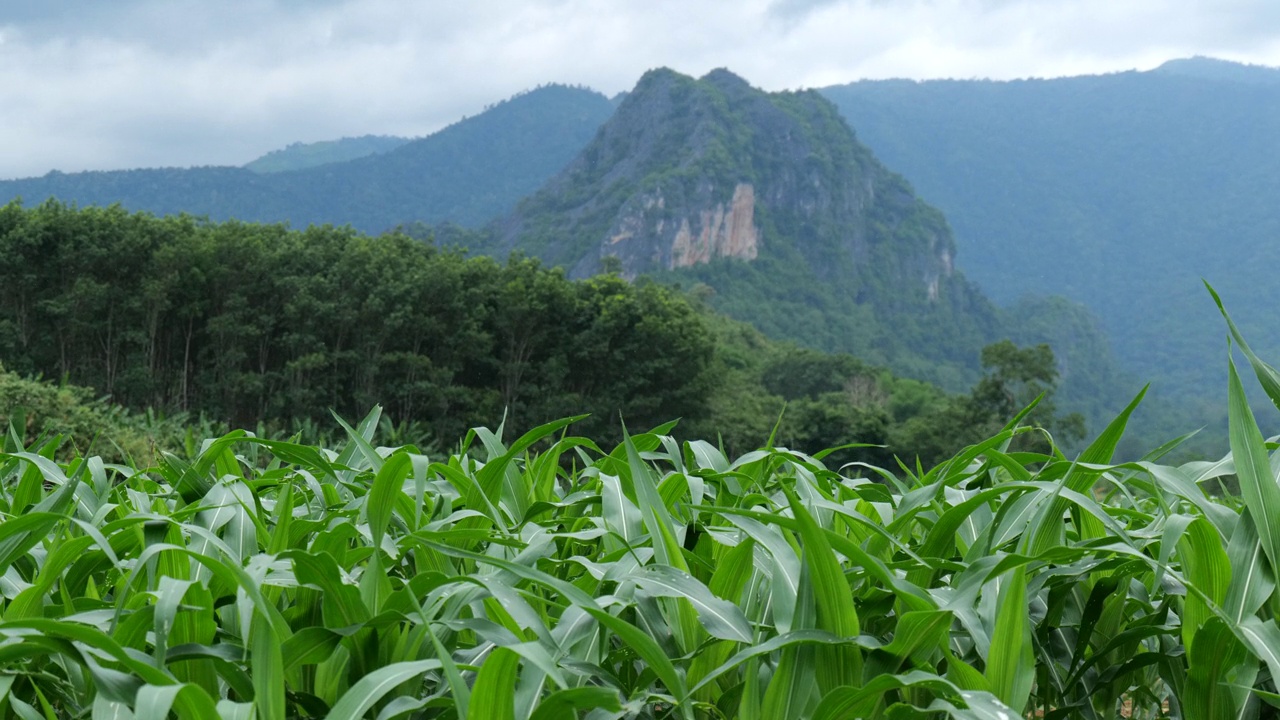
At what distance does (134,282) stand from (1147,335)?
307 feet

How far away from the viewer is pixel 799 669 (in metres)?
0.72

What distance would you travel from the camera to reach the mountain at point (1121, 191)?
3590 inches

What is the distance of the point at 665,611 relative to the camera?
83cm

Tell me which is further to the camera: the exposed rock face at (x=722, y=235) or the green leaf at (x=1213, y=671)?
the exposed rock face at (x=722, y=235)

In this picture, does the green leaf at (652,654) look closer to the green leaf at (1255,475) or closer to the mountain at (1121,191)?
the green leaf at (1255,475)

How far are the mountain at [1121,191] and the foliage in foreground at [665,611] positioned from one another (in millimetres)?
84022

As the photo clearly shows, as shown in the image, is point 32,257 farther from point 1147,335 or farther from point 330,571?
point 1147,335

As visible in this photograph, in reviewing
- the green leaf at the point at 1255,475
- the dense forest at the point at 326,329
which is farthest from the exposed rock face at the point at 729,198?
the green leaf at the point at 1255,475

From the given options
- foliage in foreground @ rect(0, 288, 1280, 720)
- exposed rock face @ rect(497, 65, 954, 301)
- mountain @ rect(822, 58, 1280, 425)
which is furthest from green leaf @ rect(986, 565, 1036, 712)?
mountain @ rect(822, 58, 1280, 425)

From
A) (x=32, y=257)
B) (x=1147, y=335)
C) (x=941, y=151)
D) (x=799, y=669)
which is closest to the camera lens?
(x=799, y=669)

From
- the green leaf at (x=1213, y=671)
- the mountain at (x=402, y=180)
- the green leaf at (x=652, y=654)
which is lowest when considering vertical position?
the green leaf at (x=1213, y=671)

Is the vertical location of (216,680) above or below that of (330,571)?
below

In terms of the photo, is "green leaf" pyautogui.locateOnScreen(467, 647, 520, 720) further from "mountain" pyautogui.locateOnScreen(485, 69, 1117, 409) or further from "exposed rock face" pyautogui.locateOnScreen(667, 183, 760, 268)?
"exposed rock face" pyautogui.locateOnScreen(667, 183, 760, 268)

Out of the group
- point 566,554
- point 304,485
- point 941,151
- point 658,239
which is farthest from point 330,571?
point 941,151
